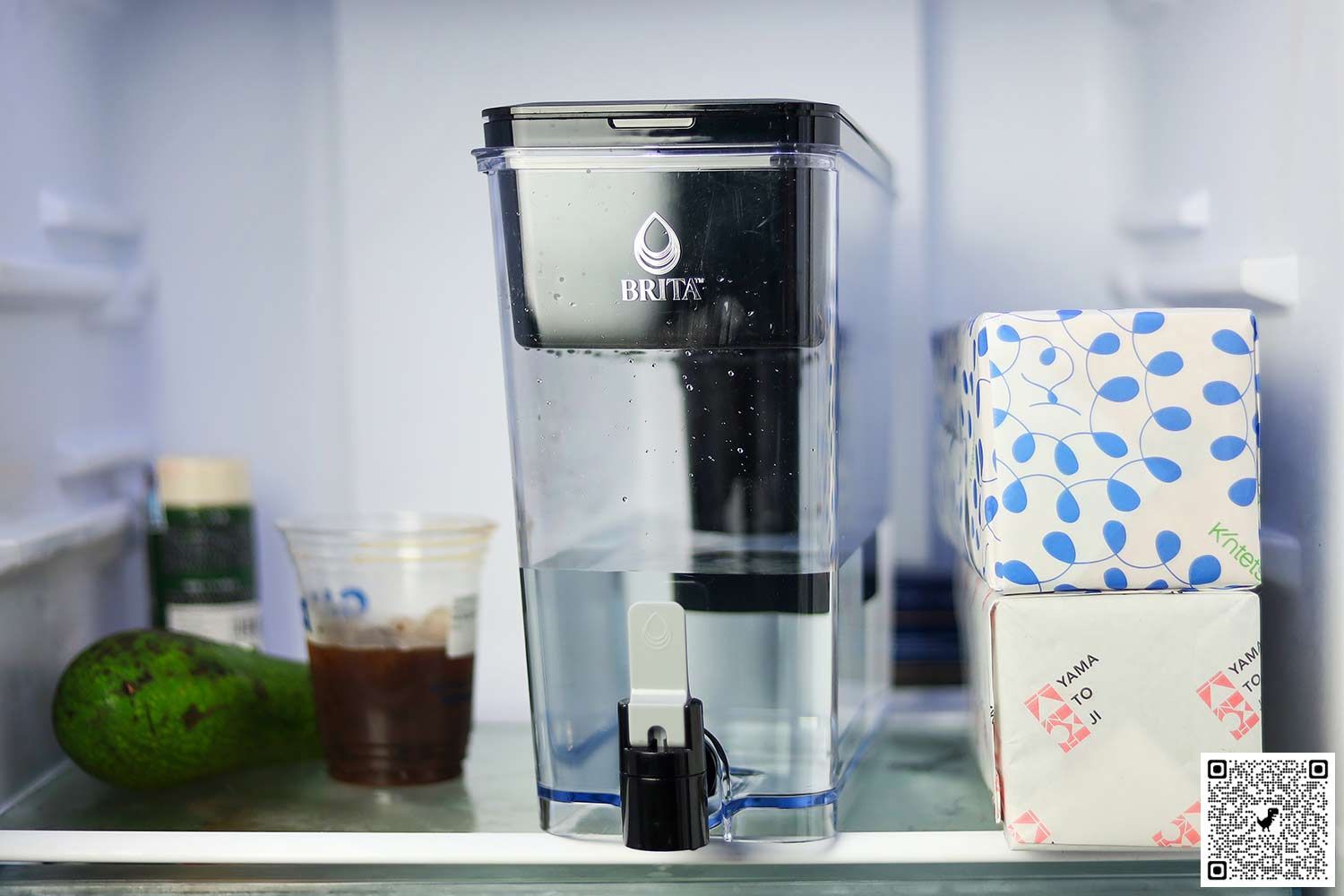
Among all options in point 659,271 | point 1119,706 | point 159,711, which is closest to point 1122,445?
point 1119,706

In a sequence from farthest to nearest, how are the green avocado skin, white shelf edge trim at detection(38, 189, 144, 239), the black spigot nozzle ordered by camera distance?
1. white shelf edge trim at detection(38, 189, 144, 239)
2. the green avocado skin
3. the black spigot nozzle

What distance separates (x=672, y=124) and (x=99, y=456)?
52 cm

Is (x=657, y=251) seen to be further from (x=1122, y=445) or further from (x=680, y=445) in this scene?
(x=1122, y=445)

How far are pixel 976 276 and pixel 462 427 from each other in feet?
1.36

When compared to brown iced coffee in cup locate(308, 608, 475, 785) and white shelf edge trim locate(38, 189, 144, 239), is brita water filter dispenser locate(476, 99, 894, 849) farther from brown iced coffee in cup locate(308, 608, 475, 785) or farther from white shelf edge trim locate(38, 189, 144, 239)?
white shelf edge trim locate(38, 189, 144, 239)

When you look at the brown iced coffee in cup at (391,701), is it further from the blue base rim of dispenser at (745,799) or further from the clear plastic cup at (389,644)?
the blue base rim of dispenser at (745,799)

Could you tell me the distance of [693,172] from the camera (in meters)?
0.68

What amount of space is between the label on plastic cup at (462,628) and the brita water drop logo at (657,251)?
0.90 ft

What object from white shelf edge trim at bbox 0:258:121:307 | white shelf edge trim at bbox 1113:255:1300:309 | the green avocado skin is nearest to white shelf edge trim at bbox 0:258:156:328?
white shelf edge trim at bbox 0:258:121:307

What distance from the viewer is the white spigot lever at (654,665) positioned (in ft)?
2.16

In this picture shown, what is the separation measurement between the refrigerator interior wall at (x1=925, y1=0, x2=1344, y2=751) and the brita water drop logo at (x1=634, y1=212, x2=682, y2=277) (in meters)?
0.34

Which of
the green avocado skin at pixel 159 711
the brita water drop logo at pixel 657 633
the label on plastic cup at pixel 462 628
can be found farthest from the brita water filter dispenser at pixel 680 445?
the green avocado skin at pixel 159 711

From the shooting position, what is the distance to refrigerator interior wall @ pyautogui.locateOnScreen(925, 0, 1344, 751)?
27.7 inches

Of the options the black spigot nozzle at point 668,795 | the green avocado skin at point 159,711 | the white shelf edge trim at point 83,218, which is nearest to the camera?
the black spigot nozzle at point 668,795
